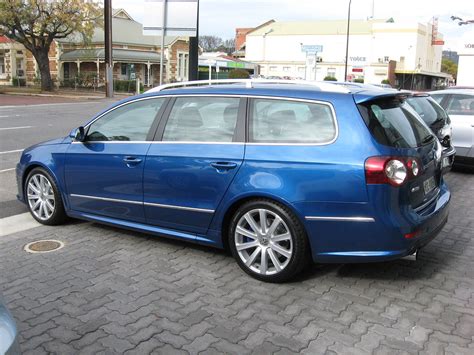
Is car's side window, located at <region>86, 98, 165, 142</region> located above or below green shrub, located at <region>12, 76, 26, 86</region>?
below

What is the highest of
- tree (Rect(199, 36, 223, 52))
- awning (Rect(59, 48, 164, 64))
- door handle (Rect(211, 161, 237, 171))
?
tree (Rect(199, 36, 223, 52))

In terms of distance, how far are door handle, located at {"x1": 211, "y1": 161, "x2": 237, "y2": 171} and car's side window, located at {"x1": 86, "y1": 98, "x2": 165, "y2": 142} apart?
3.03ft

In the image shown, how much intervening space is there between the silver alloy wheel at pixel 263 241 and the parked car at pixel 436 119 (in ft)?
14.9

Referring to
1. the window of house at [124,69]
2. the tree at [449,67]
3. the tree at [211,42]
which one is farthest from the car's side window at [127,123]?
the tree at [449,67]

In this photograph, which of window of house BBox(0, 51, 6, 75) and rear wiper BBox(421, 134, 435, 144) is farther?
window of house BBox(0, 51, 6, 75)

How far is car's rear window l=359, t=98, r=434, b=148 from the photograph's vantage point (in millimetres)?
3920

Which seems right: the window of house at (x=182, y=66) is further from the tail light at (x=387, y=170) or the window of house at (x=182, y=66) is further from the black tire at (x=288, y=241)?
the tail light at (x=387, y=170)

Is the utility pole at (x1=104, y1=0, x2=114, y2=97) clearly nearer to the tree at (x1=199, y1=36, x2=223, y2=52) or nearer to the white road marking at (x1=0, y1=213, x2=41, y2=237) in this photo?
the white road marking at (x1=0, y1=213, x2=41, y2=237)

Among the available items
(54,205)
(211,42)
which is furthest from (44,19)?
(211,42)

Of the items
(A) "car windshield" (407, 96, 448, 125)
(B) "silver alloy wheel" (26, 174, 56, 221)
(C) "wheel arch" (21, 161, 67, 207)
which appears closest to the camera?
(C) "wheel arch" (21, 161, 67, 207)

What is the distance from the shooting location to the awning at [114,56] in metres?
48.8

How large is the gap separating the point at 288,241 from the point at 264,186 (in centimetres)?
50

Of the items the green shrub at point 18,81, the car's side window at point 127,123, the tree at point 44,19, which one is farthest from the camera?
the green shrub at point 18,81

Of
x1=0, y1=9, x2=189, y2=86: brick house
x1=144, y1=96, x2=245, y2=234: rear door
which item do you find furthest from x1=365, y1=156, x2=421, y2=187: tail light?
x1=0, y1=9, x2=189, y2=86: brick house
